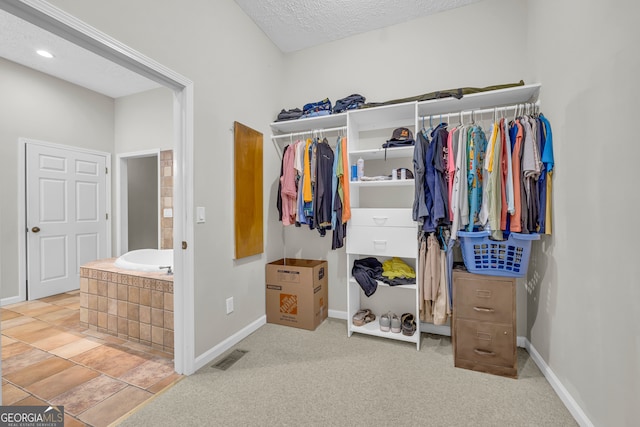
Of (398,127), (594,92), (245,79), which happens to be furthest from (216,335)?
(594,92)

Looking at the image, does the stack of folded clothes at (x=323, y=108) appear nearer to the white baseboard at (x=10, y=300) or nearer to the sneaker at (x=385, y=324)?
the sneaker at (x=385, y=324)

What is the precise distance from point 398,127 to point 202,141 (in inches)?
68.4

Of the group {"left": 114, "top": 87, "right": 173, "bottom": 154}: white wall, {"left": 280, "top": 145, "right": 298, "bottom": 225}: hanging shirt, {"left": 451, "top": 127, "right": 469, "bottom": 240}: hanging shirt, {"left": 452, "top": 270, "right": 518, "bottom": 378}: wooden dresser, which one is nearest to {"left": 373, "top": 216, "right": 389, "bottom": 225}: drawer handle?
{"left": 451, "top": 127, "right": 469, "bottom": 240}: hanging shirt

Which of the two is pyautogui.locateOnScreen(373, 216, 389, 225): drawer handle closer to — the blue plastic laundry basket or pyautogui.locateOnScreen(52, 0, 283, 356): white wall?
the blue plastic laundry basket

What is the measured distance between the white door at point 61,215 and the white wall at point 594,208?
17.7ft

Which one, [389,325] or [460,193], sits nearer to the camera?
[460,193]

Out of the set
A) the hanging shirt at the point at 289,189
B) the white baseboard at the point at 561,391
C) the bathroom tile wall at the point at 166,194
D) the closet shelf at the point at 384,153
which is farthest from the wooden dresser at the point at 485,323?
the bathroom tile wall at the point at 166,194

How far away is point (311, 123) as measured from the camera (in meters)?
2.84

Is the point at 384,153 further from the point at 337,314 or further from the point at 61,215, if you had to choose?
the point at 61,215

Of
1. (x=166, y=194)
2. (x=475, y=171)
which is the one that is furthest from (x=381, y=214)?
(x=166, y=194)

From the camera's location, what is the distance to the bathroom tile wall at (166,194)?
3.89 meters

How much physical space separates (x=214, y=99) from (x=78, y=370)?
222 cm

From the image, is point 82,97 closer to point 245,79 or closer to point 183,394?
point 245,79

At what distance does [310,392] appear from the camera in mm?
1747
